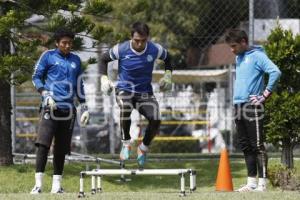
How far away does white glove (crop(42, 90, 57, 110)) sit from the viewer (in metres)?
10.3

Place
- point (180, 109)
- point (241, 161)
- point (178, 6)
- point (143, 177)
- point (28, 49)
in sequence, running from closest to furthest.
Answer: point (28, 49)
point (143, 177)
point (241, 161)
point (180, 109)
point (178, 6)

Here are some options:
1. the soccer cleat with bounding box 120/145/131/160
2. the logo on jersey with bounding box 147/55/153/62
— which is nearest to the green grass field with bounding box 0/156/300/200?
the soccer cleat with bounding box 120/145/131/160

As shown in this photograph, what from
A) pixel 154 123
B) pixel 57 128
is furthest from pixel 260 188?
pixel 57 128

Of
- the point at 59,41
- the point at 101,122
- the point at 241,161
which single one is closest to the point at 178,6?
the point at 101,122

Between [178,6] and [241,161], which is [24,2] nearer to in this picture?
[241,161]

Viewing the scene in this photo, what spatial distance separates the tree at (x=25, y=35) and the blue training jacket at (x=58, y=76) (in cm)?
229

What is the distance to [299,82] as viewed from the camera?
12.4 meters

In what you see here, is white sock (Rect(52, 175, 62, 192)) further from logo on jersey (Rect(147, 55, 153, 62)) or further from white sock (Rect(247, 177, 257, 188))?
white sock (Rect(247, 177, 257, 188))

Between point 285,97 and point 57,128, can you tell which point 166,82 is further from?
point 285,97

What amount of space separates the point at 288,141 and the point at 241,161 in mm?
3728

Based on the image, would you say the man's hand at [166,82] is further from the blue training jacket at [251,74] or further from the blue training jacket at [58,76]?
the blue training jacket at [58,76]

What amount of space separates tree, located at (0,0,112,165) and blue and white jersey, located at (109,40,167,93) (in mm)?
3046

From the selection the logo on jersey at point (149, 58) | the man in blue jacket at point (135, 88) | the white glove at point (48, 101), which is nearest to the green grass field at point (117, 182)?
the man in blue jacket at point (135, 88)

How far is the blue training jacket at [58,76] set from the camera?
10531mm
